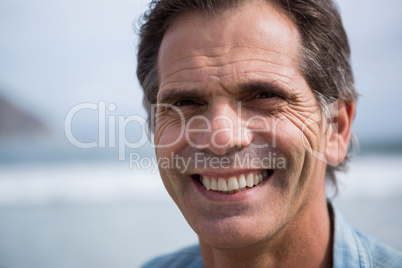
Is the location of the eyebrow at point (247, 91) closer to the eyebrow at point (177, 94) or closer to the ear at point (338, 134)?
the eyebrow at point (177, 94)

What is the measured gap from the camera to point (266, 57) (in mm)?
2160

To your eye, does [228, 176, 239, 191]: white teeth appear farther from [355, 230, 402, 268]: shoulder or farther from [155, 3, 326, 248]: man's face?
[355, 230, 402, 268]: shoulder

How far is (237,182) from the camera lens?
220 centimetres

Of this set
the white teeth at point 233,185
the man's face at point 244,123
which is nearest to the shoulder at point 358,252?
the man's face at point 244,123

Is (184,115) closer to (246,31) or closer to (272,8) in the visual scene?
(246,31)

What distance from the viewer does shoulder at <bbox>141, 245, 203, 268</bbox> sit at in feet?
10.2

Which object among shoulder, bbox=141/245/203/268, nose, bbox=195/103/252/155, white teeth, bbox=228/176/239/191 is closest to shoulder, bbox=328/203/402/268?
white teeth, bbox=228/176/239/191

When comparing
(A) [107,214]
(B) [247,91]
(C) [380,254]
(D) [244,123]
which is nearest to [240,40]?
(B) [247,91]

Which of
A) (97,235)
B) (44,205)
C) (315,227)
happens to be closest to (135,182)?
(44,205)

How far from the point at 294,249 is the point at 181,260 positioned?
3.68 feet

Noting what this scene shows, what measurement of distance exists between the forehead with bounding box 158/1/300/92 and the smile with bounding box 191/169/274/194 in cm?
59

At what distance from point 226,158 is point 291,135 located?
0.38m

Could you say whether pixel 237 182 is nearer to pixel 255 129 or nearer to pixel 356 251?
pixel 255 129

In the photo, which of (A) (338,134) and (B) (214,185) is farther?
(A) (338,134)
